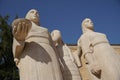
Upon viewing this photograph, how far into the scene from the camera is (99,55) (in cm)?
562

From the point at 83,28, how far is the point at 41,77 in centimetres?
218

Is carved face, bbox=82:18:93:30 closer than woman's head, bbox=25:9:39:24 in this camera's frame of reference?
No

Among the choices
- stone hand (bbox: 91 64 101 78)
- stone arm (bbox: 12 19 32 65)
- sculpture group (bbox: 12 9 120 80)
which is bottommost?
stone hand (bbox: 91 64 101 78)

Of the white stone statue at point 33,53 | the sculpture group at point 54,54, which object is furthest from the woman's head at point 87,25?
the white stone statue at point 33,53

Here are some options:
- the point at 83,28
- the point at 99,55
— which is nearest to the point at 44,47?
the point at 99,55

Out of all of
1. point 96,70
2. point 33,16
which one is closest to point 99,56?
point 96,70

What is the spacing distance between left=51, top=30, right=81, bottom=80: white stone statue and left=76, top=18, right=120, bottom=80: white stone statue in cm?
31

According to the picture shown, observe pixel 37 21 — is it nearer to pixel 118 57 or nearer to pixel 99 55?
pixel 99 55

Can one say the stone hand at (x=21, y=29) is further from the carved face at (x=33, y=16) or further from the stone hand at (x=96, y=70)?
the stone hand at (x=96, y=70)

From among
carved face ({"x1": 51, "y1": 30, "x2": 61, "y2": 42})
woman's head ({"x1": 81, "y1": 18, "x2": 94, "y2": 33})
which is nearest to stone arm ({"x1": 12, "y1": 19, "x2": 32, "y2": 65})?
carved face ({"x1": 51, "y1": 30, "x2": 61, "y2": 42})

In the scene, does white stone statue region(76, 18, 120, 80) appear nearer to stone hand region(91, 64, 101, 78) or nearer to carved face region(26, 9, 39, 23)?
stone hand region(91, 64, 101, 78)

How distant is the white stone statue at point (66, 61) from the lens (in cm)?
530

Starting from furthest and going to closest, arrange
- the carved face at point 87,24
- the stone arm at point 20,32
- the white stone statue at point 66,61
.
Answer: the carved face at point 87,24 < the white stone statue at point 66,61 < the stone arm at point 20,32

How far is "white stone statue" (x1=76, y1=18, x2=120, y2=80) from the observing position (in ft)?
17.5
